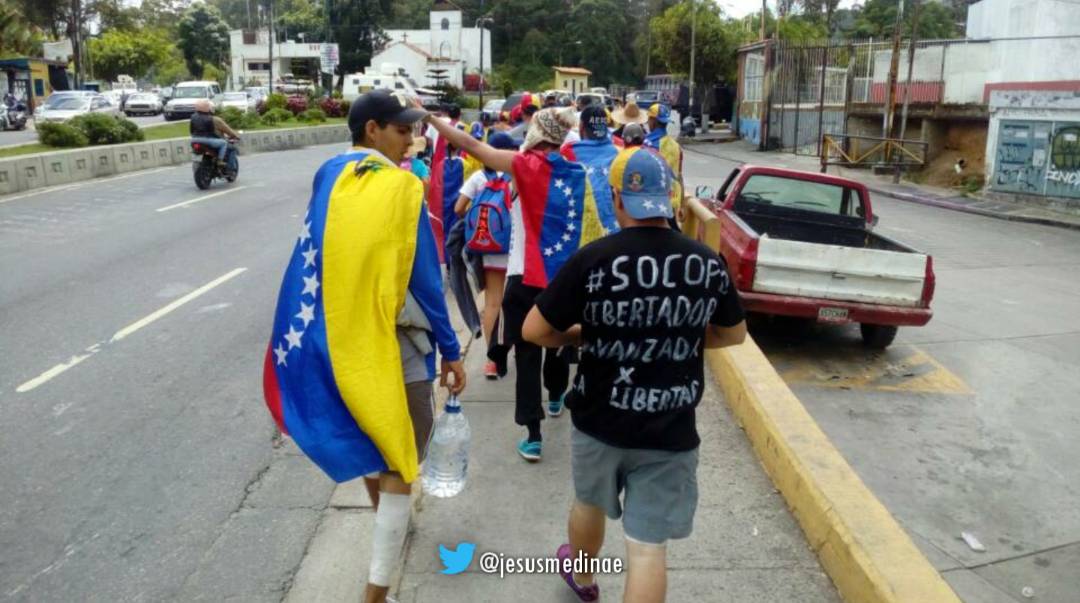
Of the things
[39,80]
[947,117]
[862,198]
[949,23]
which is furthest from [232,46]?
[862,198]

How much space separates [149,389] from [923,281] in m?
6.20

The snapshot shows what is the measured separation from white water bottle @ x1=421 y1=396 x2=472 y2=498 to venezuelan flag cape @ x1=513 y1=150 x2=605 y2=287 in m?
1.19

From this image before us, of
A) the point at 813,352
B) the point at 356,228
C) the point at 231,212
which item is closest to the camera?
the point at 356,228

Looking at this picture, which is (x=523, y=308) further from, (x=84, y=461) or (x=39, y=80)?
(x=39, y=80)

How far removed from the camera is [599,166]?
15.4ft

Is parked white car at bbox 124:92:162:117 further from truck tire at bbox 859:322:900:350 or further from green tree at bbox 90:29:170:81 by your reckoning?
truck tire at bbox 859:322:900:350

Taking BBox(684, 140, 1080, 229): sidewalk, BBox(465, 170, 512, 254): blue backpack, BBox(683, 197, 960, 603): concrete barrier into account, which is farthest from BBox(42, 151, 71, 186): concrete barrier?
BBox(684, 140, 1080, 229): sidewalk

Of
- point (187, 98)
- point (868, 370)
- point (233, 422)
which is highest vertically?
point (187, 98)

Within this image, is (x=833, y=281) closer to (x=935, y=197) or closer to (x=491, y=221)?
(x=491, y=221)

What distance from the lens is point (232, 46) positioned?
85688 mm

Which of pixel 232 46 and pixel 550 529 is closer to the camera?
pixel 550 529

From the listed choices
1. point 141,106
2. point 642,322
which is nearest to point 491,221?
point 642,322

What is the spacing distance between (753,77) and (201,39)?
2604 inches

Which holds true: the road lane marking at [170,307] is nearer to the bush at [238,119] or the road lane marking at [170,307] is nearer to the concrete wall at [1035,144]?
the concrete wall at [1035,144]
